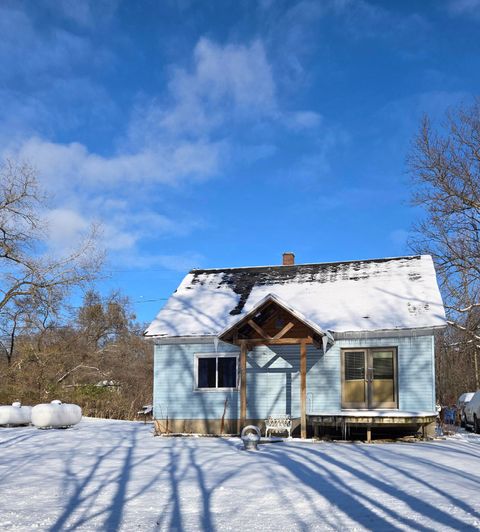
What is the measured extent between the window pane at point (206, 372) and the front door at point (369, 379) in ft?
12.5

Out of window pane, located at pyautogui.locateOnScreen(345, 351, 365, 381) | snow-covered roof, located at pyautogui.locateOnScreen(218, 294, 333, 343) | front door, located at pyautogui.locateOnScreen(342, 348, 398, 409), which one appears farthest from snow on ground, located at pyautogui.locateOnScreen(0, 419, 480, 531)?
window pane, located at pyautogui.locateOnScreen(345, 351, 365, 381)

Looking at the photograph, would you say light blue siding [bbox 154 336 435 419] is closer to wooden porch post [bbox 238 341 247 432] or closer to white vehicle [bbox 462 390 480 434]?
wooden porch post [bbox 238 341 247 432]

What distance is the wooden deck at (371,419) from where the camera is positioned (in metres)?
15.6

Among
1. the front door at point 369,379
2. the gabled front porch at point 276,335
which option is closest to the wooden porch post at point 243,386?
the gabled front porch at point 276,335

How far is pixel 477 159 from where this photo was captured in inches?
1142

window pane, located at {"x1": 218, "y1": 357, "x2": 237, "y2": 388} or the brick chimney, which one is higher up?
the brick chimney

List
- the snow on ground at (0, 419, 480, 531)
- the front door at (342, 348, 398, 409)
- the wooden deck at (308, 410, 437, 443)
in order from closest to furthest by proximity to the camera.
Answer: the snow on ground at (0, 419, 480, 531) < the wooden deck at (308, 410, 437, 443) < the front door at (342, 348, 398, 409)

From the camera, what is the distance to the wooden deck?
15.6m

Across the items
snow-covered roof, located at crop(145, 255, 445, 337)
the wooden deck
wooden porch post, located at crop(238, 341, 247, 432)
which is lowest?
the wooden deck

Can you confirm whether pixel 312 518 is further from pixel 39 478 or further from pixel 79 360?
pixel 79 360

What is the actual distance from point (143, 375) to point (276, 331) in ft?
79.4

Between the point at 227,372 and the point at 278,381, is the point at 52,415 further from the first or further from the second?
the point at 278,381

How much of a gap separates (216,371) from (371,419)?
496 centimetres

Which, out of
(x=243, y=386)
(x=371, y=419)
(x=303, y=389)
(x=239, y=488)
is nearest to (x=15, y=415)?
(x=243, y=386)
